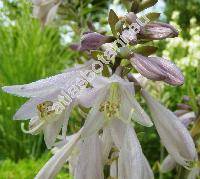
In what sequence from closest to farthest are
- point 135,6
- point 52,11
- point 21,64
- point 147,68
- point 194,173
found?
point 147,68
point 135,6
point 194,173
point 52,11
point 21,64

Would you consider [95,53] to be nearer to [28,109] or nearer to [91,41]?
[91,41]

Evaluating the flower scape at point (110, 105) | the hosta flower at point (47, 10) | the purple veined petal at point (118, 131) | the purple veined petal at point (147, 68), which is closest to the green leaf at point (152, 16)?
the flower scape at point (110, 105)

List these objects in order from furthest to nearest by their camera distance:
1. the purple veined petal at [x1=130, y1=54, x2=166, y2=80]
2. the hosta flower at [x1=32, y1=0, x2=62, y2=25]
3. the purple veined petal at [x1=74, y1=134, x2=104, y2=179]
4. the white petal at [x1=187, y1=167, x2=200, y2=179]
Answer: the hosta flower at [x1=32, y1=0, x2=62, y2=25], the white petal at [x1=187, y1=167, x2=200, y2=179], the purple veined petal at [x1=74, y1=134, x2=104, y2=179], the purple veined petal at [x1=130, y1=54, x2=166, y2=80]

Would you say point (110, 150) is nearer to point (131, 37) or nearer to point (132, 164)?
point (132, 164)

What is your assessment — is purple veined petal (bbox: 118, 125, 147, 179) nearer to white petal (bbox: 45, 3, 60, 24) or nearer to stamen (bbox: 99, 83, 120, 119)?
stamen (bbox: 99, 83, 120, 119)

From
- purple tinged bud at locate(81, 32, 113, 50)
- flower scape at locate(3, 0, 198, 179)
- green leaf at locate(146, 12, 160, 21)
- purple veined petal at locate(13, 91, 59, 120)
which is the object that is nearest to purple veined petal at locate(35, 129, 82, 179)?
flower scape at locate(3, 0, 198, 179)

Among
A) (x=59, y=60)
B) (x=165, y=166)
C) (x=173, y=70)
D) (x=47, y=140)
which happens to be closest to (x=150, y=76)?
(x=173, y=70)

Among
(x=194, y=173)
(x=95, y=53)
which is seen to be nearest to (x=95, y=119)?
(x=95, y=53)
